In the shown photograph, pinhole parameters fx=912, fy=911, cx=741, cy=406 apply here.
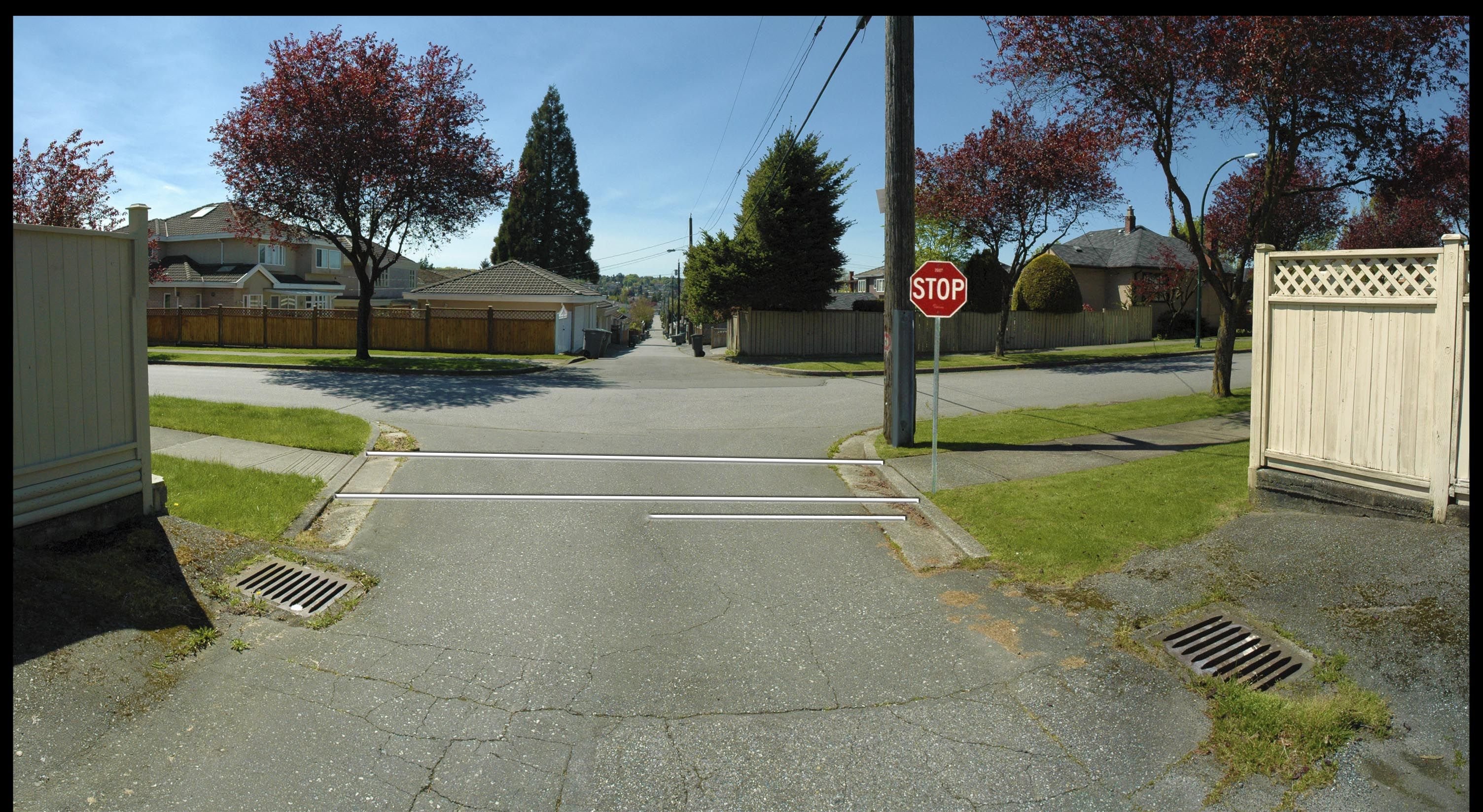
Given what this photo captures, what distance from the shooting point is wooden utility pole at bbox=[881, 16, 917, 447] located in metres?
11.4

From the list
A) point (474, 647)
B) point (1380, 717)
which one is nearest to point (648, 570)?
point (474, 647)

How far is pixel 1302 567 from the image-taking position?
243 inches

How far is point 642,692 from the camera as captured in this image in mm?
4805

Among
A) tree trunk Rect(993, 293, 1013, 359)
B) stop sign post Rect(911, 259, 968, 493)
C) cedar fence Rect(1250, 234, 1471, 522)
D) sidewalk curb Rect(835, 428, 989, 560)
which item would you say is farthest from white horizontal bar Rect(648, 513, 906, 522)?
tree trunk Rect(993, 293, 1013, 359)

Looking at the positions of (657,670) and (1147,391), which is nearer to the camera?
(657,670)

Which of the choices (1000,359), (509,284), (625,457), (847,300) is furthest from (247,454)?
(847,300)

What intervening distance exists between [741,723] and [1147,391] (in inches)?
705

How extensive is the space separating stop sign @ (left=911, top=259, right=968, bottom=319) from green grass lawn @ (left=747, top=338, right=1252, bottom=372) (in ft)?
52.8

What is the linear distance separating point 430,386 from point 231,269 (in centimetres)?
3232

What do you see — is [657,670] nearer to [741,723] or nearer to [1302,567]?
[741,723]

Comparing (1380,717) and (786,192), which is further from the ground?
(786,192)

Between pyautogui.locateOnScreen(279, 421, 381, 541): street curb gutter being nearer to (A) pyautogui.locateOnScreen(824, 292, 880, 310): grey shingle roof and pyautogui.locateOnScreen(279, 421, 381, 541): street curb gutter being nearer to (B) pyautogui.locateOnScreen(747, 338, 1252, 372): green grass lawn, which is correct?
(B) pyautogui.locateOnScreen(747, 338, 1252, 372): green grass lawn

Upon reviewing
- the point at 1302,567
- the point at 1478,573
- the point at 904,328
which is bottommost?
the point at 1302,567
